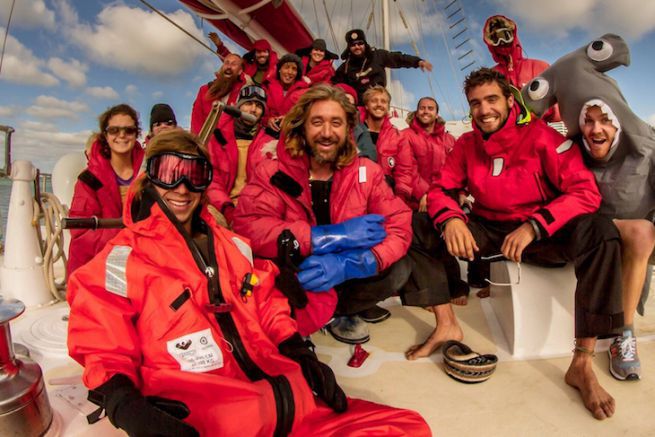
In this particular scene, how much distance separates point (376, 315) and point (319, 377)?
1.37 meters

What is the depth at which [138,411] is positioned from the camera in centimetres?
110

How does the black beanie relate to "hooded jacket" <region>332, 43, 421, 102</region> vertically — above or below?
below

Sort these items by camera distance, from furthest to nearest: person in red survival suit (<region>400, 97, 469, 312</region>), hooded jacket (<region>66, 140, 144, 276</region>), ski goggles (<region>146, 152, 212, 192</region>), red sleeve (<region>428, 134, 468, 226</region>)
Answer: person in red survival suit (<region>400, 97, 469, 312</region>)
hooded jacket (<region>66, 140, 144, 276</region>)
red sleeve (<region>428, 134, 468, 226</region>)
ski goggles (<region>146, 152, 212, 192</region>)

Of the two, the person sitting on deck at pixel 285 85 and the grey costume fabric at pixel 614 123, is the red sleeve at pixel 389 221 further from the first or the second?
the person sitting on deck at pixel 285 85

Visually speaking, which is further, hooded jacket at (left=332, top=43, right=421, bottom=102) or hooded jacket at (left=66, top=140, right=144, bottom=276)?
hooded jacket at (left=332, top=43, right=421, bottom=102)

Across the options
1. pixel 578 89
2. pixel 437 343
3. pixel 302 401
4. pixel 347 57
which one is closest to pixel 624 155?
pixel 578 89

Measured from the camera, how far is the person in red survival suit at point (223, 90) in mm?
3965

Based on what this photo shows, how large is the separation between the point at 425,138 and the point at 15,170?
3.68 metres

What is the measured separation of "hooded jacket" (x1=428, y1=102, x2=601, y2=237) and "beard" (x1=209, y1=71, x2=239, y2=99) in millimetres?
2460

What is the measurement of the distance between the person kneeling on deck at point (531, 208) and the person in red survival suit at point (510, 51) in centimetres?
171

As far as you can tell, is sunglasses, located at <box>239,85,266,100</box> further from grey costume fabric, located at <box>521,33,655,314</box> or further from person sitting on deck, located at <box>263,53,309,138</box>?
grey costume fabric, located at <box>521,33,655,314</box>

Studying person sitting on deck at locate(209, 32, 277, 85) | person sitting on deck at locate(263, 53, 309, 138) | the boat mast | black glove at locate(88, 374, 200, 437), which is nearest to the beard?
person sitting on deck at locate(263, 53, 309, 138)

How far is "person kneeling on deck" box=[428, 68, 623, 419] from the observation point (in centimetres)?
185

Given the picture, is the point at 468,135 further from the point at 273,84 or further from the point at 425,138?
the point at 273,84
